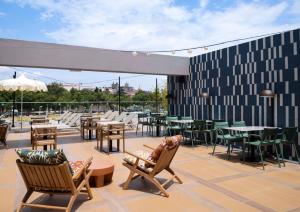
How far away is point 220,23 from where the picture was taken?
350 inches

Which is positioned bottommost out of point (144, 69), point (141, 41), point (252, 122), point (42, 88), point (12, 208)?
point (12, 208)

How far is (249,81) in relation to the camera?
7660mm

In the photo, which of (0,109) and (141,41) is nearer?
(141,41)

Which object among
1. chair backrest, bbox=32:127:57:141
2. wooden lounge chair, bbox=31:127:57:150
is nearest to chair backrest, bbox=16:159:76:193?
wooden lounge chair, bbox=31:127:57:150

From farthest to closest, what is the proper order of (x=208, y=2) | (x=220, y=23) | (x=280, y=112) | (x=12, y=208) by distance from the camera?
(x=220, y=23)
(x=208, y=2)
(x=280, y=112)
(x=12, y=208)

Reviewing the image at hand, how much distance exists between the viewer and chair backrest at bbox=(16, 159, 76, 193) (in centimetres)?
330

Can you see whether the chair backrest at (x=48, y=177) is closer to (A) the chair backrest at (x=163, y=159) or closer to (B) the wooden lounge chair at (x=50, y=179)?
(B) the wooden lounge chair at (x=50, y=179)

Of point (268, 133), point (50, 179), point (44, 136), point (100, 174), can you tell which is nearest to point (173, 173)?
point (100, 174)

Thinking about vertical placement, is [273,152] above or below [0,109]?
below

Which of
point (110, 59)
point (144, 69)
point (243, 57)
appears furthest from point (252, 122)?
point (110, 59)

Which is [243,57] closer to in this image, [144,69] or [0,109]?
[144,69]

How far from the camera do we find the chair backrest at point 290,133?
6.01m

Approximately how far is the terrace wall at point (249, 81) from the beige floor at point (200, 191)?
1.65 meters

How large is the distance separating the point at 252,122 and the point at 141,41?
5.36 m
